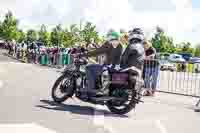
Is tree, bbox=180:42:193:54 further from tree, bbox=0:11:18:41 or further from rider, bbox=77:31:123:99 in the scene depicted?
rider, bbox=77:31:123:99

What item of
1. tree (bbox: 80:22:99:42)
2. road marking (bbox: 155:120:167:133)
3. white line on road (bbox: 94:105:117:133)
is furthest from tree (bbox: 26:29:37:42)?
road marking (bbox: 155:120:167:133)

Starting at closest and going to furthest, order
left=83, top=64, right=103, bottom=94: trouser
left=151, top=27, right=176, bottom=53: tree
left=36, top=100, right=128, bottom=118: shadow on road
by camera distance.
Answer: left=36, top=100, right=128, bottom=118: shadow on road < left=83, top=64, right=103, bottom=94: trouser < left=151, top=27, right=176, bottom=53: tree

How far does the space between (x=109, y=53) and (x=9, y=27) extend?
8050 centimetres

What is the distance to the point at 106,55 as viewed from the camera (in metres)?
10.5

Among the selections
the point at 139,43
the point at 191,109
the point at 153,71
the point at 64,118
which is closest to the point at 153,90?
the point at 153,71

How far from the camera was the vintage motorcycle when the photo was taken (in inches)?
377

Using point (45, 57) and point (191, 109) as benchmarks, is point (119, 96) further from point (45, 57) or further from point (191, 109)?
point (45, 57)

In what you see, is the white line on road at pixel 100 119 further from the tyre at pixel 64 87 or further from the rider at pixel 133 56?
the rider at pixel 133 56

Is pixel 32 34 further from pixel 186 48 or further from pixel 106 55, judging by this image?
pixel 106 55

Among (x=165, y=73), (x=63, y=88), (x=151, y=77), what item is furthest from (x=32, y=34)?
(x=63, y=88)

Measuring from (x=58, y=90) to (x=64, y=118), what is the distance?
2199 mm

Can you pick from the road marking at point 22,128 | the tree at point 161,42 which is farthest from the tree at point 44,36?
the road marking at point 22,128

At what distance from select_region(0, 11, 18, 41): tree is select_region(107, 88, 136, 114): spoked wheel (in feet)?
260

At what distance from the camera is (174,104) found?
40.1ft
